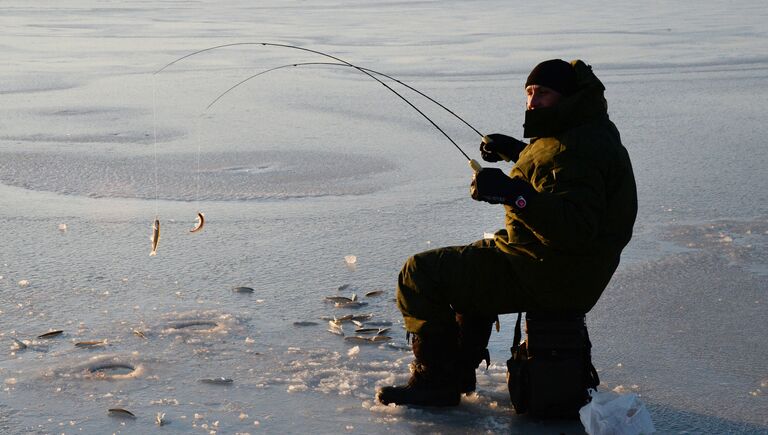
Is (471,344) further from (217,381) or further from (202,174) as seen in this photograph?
(202,174)

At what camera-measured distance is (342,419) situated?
3561 mm

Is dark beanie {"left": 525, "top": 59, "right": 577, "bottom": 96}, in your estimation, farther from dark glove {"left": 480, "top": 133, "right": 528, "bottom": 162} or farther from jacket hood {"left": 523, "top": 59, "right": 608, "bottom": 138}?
dark glove {"left": 480, "top": 133, "right": 528, "bottom": 162}

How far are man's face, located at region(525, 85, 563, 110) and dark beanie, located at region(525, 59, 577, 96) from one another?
1 centimetres

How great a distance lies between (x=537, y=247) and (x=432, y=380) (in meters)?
0.59

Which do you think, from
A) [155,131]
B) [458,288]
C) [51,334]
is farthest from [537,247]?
[155,131]

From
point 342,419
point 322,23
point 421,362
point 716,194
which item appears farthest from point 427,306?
point 322,23

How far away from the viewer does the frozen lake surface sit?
377cm

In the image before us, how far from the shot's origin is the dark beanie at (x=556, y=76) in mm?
3527

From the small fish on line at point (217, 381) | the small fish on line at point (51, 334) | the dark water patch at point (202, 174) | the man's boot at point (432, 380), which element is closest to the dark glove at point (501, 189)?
the man's boot at point (432, 380)

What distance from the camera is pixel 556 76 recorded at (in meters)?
3.53

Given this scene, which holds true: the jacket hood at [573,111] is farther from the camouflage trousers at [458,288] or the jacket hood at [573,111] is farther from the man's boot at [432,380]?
the man's boot at [432,380]

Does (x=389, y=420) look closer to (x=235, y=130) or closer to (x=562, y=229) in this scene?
(x=562, y=229)

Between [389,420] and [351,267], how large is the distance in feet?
6.10

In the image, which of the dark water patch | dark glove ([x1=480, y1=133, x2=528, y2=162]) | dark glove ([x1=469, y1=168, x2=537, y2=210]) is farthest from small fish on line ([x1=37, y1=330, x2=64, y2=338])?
the dark water patch
